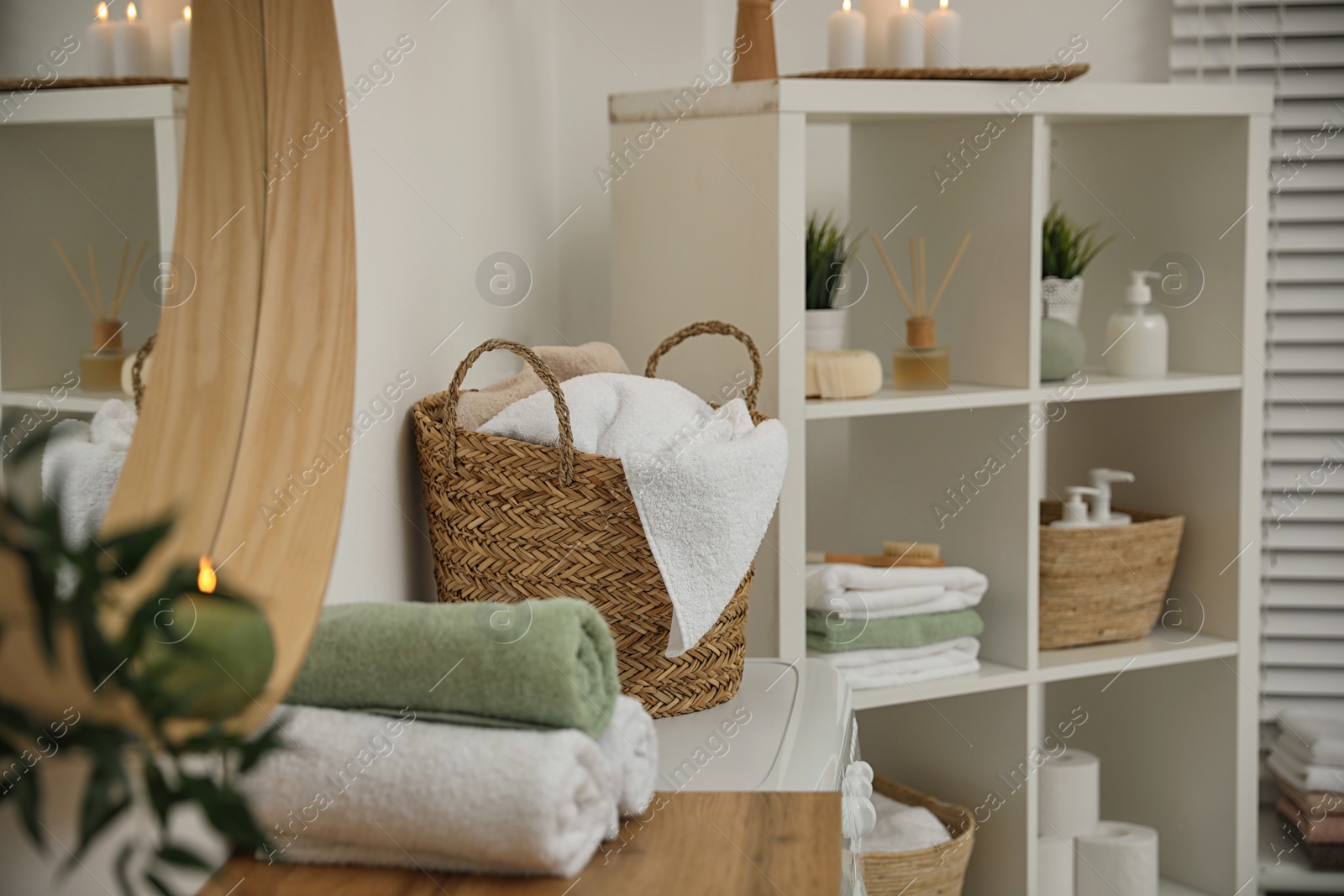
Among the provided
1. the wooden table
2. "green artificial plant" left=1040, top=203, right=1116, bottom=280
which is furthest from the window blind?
the wooden table

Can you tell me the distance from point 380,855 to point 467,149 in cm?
94

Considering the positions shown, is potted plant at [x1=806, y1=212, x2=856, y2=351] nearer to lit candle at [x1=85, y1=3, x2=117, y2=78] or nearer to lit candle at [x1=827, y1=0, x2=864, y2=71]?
lit candle at [x1=827, y1=0, x2=864, y2=71]

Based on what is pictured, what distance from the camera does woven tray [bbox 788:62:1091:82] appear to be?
146cm

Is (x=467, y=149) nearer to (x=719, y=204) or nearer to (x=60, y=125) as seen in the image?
(x=719, y=204)

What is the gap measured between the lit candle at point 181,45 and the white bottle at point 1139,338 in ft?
4.84

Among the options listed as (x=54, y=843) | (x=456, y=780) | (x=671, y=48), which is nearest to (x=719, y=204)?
(x=671, y=48)

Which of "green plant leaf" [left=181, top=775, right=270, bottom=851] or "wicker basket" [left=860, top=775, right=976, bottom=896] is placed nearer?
"green plant leaf" [left=181, top=775, right=270, bottom=851]

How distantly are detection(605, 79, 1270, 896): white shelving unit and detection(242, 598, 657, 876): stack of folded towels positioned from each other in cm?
80

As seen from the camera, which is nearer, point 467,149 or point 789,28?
point 467,149

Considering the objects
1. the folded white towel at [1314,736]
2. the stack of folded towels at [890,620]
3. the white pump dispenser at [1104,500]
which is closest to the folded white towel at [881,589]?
the stack of folded towels at [890,620]

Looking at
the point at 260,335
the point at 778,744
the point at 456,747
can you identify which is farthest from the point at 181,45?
the point at 778,744

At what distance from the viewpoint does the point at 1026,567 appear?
1613 millimetres

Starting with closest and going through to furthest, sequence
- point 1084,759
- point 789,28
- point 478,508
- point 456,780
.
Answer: point 456,780, point 478,508, point 1084,759, point 789,28

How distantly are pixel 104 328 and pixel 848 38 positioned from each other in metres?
1.26
